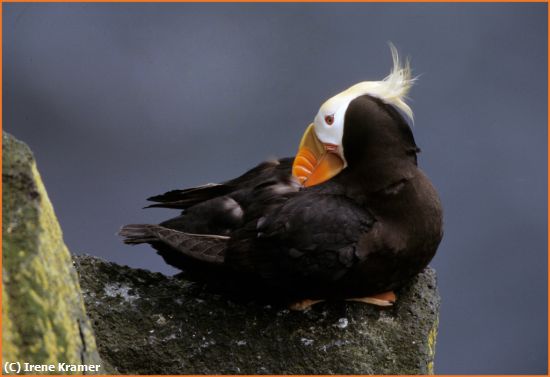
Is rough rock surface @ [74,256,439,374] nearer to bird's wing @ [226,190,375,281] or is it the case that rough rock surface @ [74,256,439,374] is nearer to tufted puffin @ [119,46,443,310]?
tufted puffin @ [119,46,443,310]

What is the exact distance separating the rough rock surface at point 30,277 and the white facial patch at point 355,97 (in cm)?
127

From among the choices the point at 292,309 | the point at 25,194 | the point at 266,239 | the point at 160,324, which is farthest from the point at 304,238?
the point at 25,194

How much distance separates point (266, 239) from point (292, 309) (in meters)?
0.34

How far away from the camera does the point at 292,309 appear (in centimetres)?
337

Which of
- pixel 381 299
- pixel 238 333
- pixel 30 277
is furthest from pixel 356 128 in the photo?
pixel 30 277

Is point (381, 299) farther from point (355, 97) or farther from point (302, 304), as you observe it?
point (355, 97)

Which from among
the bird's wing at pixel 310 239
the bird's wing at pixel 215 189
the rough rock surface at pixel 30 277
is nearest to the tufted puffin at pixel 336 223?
the bird's wing at pixel 310 239

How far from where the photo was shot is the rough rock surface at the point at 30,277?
7.13 feet

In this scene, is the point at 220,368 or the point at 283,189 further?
the point at 283,189

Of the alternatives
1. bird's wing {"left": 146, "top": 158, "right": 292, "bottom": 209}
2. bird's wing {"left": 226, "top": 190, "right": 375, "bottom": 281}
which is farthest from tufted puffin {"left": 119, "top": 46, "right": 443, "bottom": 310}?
bird's wing {"left": 146, "top": 158, "right": 292, "bottom": 209}

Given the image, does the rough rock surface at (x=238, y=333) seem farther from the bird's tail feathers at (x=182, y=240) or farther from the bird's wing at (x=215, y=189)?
the bird's wing at (x=215, y=189)

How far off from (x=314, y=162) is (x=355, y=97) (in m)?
0.30

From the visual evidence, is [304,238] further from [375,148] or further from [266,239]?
[375,148]

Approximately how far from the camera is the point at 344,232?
10.2 feet
